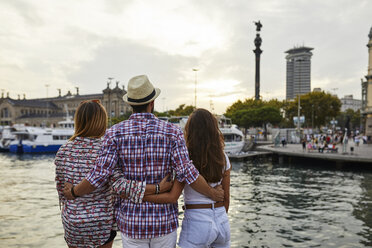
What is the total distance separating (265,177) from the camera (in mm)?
21578

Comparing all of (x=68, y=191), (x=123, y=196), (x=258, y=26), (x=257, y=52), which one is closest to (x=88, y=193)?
(x=68, y=191)

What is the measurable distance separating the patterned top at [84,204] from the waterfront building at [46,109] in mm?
115928

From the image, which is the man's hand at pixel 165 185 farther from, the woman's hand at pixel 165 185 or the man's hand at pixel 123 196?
the man's hand at pixel 123 196

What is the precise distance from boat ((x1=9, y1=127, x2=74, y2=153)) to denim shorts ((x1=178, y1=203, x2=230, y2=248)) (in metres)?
47.2

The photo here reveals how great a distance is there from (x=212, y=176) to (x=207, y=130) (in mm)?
472

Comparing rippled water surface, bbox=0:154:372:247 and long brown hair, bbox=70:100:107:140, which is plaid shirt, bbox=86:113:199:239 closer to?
long brown hair, bbox=70:100:107:140

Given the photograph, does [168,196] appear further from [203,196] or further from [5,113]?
[5,113]

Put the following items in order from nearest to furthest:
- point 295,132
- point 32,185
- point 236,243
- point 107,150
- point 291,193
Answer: point 107,150 < point 236,243 < point 291,193 < point 32,185 < point 295,132

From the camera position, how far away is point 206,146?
10.1ft

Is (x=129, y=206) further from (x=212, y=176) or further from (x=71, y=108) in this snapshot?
(x=71, y=108)

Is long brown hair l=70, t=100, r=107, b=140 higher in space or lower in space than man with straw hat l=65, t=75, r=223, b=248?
higher

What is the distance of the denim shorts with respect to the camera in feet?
9.72

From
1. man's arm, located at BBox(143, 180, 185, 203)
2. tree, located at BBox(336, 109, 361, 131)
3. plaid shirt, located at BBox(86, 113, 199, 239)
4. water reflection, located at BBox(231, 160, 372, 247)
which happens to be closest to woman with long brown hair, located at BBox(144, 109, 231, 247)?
man's arm, located at BBox(143, 180, 185, 203)

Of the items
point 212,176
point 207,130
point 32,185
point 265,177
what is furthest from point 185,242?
point 265,177
